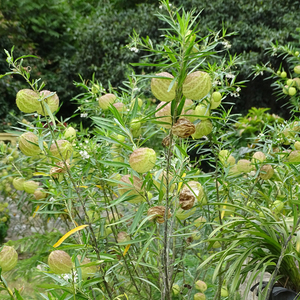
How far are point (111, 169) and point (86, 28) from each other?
5.71 meters

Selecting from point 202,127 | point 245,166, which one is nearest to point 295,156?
point 245,166

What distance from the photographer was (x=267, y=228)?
0.67m

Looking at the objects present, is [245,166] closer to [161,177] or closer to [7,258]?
[161,177]

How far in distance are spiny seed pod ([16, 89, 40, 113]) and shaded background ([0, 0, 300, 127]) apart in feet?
12.3

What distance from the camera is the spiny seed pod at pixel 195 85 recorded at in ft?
1.42

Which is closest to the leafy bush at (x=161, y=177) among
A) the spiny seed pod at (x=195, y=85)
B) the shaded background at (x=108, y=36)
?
the spiny seed pod at (x=195, y=85)

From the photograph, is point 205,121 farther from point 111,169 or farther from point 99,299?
point 99,299

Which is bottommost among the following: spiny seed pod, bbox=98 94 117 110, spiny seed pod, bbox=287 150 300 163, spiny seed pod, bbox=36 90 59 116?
spiny seed pod, bbox=287 150 300 163

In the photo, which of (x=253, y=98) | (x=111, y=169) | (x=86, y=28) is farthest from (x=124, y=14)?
(x=111, y=169)

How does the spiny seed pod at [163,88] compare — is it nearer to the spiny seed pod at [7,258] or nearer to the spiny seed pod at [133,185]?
the spiny seed pod at [133,185]

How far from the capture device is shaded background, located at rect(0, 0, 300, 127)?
4586 millimetres

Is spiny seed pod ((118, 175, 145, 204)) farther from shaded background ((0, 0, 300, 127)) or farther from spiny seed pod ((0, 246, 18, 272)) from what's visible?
shaded background ((0, 0, 300, 127))

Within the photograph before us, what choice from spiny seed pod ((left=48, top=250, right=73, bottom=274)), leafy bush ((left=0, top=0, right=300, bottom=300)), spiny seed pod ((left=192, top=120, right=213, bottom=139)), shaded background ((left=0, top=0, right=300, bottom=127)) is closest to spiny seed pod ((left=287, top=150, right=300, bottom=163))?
leafy bush ((left=0, top=0, right=300, bottom=300))

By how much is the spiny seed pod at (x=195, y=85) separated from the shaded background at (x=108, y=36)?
3.73m
